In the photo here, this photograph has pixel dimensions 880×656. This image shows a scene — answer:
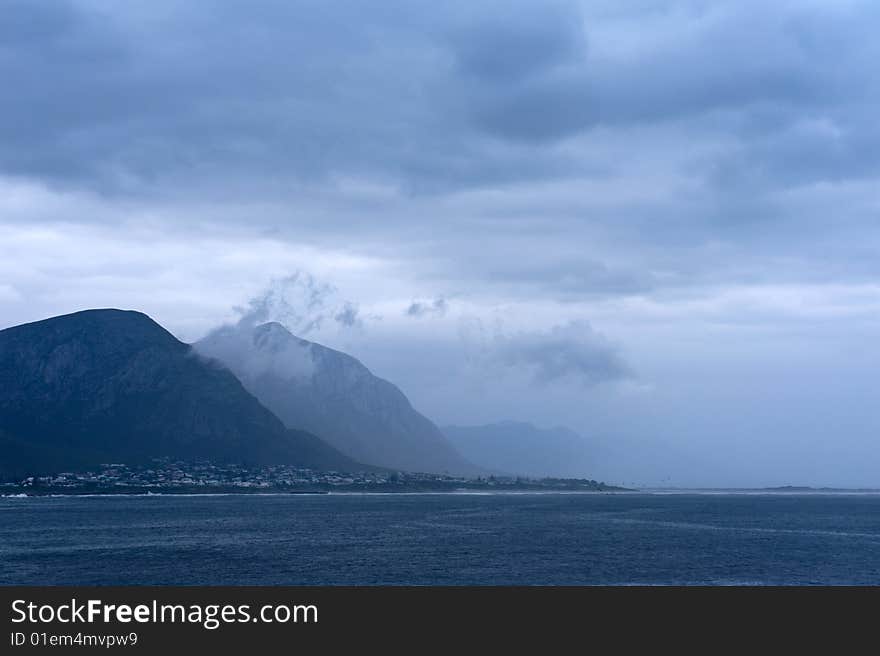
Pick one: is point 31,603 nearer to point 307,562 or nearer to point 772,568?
point 307,562

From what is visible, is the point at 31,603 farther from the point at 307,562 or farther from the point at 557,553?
the point at 557,553

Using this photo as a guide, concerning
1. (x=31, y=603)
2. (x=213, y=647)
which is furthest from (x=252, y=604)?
(x=31, y=603)

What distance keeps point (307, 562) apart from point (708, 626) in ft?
254

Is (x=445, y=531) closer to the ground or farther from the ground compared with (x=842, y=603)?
closer to the ground

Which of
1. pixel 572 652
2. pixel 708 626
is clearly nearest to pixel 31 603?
pixel 572 652

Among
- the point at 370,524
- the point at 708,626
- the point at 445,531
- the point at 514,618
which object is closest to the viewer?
the point at 708,626

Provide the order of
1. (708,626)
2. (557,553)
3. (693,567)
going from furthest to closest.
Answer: (557,553)
(693,567)
(708,626)

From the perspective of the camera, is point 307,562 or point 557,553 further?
point 557,553

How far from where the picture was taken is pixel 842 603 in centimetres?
3825

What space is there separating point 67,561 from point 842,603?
344 feet

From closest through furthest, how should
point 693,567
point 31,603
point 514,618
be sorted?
point 31,603 < point 514,618 < point 693,567

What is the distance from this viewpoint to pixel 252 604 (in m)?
35.2

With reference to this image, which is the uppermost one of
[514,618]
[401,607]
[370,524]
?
[401,607]

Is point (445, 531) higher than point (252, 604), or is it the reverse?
point (252, 604)
